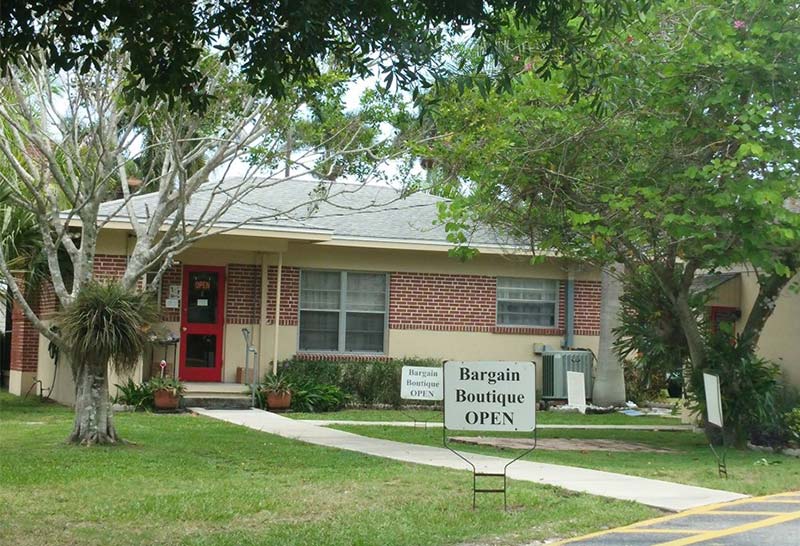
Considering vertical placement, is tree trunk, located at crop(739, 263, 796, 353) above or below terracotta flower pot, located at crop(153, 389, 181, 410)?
above

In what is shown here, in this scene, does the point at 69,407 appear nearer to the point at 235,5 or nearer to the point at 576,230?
the point at 576,230

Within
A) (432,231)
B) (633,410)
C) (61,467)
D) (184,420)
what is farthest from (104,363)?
(633,410)

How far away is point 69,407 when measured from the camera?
1980 cm

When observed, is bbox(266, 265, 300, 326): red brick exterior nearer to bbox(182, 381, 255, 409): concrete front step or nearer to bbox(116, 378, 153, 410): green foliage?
bbox(182, 381, 255, 409): concrete front step

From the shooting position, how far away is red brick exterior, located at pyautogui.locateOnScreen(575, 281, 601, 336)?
23797 mm

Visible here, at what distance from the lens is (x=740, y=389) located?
1545cm

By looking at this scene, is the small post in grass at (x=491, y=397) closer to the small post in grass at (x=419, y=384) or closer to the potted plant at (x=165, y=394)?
the small post in grass at (x=419, y=384)

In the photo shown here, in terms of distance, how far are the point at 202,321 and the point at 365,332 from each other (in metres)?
3.35

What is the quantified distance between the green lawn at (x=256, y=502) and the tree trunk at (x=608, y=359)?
33.8ft

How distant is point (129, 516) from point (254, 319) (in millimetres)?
12376

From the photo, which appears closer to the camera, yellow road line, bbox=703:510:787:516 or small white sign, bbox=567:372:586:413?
yellow road line, bbox=703:510:787:516

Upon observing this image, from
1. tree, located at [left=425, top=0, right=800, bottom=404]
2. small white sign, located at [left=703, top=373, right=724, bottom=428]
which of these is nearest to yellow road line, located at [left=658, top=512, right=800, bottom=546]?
small white sign, located at [left=703, top=373, right=724, bottom=428]

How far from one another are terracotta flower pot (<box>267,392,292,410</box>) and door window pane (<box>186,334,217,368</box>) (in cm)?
181

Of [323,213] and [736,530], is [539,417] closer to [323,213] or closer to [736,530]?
[323,213]
